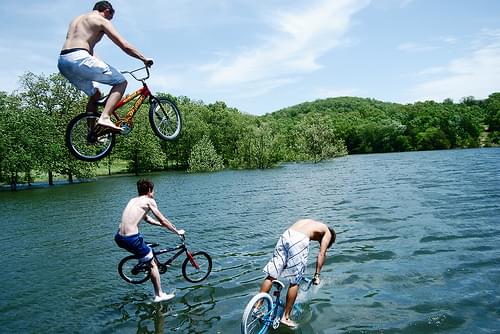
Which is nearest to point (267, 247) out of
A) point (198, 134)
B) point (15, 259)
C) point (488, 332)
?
point (488, 332)

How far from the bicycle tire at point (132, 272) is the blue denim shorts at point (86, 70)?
625 centimetres

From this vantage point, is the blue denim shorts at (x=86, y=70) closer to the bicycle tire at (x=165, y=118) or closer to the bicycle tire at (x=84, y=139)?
the bicycle tire at (x=84, y=139)

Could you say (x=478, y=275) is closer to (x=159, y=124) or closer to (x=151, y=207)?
(x=151, y=207)

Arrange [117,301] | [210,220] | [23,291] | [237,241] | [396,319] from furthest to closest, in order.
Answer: [210,220]
[237,241]
[23,291]
[117,301]
[396,319]

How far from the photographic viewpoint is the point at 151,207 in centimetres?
1035

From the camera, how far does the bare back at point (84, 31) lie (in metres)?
5.45

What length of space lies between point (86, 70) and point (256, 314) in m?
5.91

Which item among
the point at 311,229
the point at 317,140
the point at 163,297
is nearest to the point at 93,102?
the point at 311,229

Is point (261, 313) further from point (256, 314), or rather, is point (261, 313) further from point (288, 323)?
point (288, 323)

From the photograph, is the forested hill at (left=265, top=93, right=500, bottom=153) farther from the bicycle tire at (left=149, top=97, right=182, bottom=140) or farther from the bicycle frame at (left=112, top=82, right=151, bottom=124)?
the bicycle frame at (left=112, top=82, right=151, bottom=124)

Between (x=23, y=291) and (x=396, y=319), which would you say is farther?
(x=23, y=291)

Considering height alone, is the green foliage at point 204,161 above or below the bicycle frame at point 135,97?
below

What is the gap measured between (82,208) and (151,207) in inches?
902

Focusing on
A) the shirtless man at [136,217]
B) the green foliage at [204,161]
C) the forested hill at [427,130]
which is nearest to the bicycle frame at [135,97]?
the shirtless man at [136,217]
